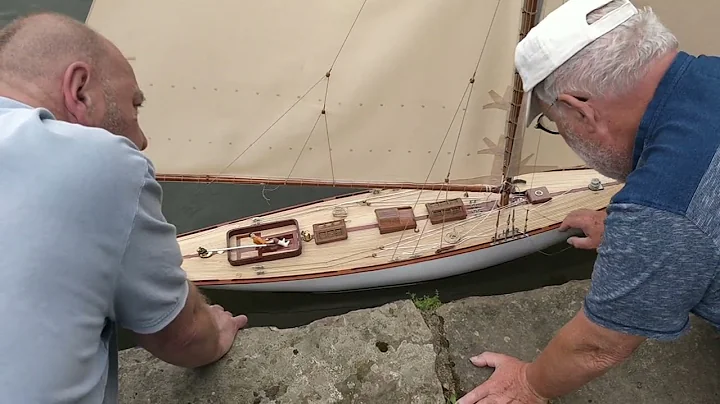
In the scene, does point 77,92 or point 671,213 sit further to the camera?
point 77,92

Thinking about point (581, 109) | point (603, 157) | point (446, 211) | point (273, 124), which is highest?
point (581, 109)

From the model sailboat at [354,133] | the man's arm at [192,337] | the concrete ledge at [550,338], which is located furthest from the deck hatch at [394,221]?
the man's arm at [192,337]

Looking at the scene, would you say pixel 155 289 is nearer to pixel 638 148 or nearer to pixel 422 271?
pixel 638 148

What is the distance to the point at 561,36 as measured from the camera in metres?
1.58

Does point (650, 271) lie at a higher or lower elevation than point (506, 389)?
higher

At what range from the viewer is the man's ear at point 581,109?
162 centimetres

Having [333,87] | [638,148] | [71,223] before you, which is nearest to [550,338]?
[638,148]

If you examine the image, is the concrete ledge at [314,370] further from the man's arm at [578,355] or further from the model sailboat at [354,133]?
the model sailboat at [354,133]

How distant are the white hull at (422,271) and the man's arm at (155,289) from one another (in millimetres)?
2051

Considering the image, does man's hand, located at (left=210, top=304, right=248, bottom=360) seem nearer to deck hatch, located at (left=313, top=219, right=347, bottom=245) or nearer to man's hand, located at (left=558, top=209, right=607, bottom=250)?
deck hatch, located at (left=313, top=219, right=347, bottom=245)

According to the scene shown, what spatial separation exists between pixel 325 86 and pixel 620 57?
7.67 feet

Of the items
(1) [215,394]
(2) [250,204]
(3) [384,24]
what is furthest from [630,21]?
(2) [250,204]

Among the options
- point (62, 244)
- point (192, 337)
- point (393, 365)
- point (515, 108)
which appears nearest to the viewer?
point (62, 244)

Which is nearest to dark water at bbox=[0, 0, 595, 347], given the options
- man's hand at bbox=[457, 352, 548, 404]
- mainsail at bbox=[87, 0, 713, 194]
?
mainsail at bbox=[87, 0, 713, 194]
